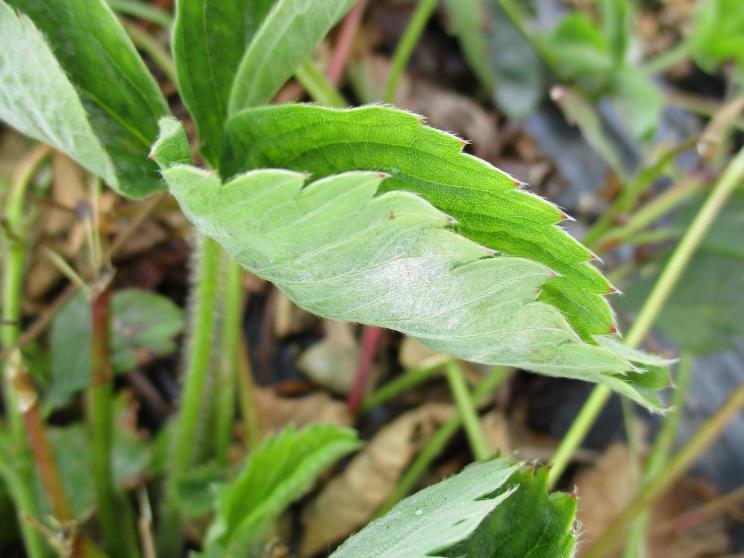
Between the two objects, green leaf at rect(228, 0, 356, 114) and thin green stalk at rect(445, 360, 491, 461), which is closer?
green leaf at rect(228, 0, 356, 114)

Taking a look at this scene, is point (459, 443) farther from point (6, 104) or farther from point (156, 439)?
point (6, 104)

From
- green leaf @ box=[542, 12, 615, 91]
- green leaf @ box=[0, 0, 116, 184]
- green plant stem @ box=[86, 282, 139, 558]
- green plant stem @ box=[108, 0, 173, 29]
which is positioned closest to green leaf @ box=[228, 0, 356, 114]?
green leaf @ box=[0, 0, 116, 184]

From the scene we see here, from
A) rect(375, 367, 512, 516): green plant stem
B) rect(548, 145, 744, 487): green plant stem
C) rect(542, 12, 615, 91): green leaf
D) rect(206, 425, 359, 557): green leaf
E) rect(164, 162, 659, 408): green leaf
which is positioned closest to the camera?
rect(164, 162, 659, 408): green leaf

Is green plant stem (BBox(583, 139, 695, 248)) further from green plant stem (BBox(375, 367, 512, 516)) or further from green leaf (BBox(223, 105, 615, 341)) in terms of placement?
green leaf (BBox(223, 105, 615, 341))

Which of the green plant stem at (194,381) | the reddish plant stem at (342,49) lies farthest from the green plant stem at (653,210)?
the green plant stem at (194,381)

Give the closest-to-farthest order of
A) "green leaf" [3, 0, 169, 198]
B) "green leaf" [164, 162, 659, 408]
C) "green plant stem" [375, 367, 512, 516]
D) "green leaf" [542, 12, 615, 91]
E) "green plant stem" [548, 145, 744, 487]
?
1. "green leaf" [164, 162, 659, 408]
2. "green leaf" [3, 0, 169, 198]
3. "green plant stem" [548, 145, 744, 487]
4. "green plant stem" [375, 367, 512, 516]
5. "green leaf" [542, 12, 615, 91]

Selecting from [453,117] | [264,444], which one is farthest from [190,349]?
[453,117]

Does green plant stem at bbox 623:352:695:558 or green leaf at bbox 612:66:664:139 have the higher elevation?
green leaf at bbox 612:66:664:139
